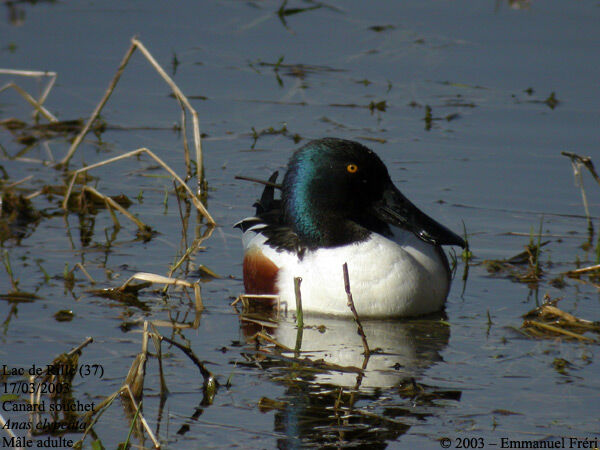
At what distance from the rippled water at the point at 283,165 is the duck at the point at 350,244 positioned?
0.15m

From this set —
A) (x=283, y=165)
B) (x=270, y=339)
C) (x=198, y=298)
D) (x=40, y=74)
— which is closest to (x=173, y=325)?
(x=198, y=298)

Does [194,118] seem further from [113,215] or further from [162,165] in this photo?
[113,215]

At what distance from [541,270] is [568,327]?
3.35 feet

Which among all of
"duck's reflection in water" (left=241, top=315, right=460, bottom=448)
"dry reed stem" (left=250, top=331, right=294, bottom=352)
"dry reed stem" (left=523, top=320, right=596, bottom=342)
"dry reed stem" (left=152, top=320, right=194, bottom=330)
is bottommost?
"duck's reflection in water" (left=241, top=315, right=460, bottom=448)

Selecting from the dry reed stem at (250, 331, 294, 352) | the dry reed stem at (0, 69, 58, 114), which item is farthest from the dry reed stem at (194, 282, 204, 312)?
the dry reed stem at (0, 69, 58, 114)

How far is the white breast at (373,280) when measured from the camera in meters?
6.02

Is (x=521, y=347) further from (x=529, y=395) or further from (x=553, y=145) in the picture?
(x=553, y=145)

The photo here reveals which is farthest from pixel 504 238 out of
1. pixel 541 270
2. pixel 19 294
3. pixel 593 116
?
pixel 19 294

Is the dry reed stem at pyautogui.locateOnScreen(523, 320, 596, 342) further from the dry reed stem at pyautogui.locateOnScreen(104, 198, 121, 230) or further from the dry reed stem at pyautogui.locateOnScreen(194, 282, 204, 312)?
the dry reed stem at pyautogui.locateOnScreen(104, 198, 121, 230)

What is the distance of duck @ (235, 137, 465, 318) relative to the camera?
6.04m

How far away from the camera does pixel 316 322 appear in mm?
6031

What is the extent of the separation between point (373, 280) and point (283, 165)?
8.76 feet

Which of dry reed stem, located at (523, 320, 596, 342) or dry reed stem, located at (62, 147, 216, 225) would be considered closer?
dry reed stem, located at (523, 320, 596, 342)

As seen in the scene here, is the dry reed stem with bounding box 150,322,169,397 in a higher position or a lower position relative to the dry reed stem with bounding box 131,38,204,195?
lower
